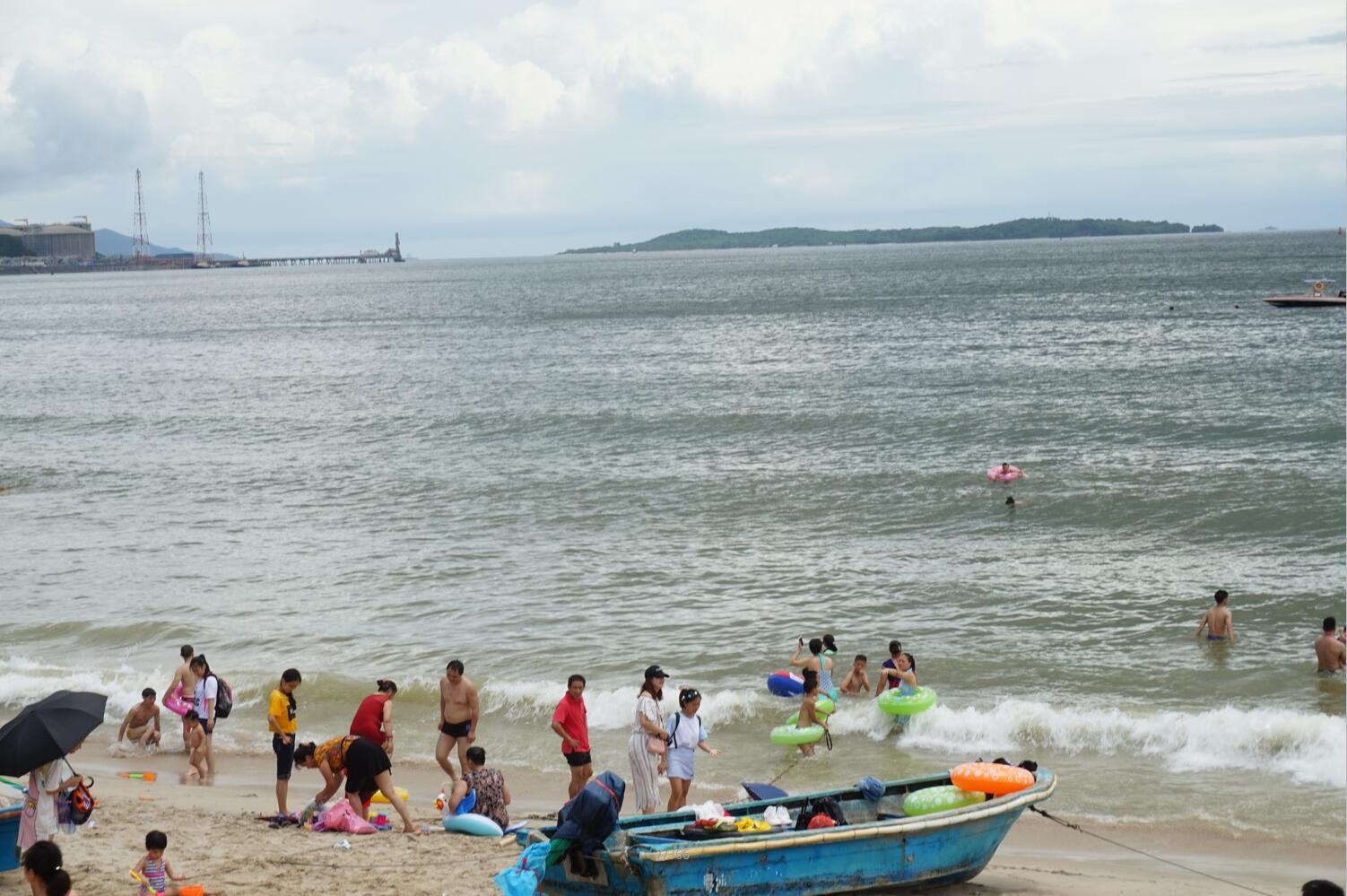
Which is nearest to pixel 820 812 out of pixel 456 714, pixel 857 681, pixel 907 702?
pixel 456 714

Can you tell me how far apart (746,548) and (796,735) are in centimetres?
1086

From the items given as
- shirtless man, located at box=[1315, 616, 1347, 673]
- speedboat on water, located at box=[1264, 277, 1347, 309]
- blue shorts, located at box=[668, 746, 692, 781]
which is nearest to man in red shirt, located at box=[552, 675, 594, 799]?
blue shorts, located at box=[668, 746, 692, 781]

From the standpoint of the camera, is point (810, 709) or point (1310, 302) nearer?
point (810, 709)

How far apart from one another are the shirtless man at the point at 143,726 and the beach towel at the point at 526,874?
25.0 ft

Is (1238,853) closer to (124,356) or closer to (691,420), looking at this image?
(691,420)

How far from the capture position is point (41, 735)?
32.1 ft

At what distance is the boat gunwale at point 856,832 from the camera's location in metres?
9.74

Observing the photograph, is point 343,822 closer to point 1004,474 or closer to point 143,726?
point 143,726

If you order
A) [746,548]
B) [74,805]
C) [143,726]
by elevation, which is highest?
[74,805]

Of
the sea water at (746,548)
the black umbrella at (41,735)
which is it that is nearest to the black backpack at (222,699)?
the sea water at (746,548)

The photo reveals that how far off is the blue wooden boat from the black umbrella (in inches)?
137

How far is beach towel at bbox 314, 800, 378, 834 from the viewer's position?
11.9 meters

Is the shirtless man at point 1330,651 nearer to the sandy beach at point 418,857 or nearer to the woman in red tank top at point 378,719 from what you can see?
the sandy beach at point 418,857

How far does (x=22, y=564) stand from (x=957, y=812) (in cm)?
2161
